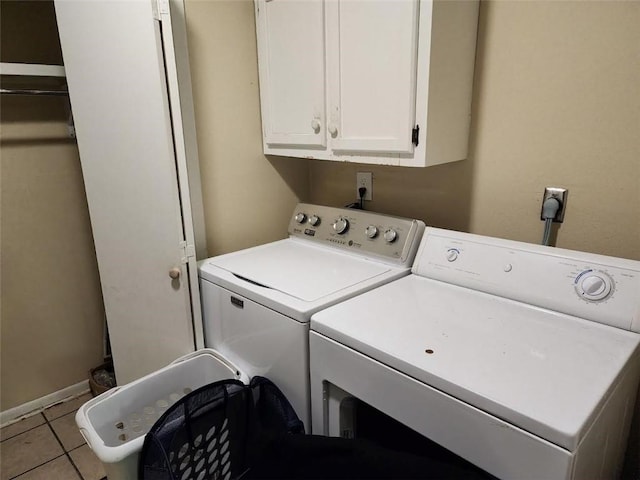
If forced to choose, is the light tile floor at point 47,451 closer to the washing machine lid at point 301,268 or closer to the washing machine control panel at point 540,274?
the washing machine lid at point 301,268

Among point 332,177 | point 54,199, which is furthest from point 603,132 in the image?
point 54,199

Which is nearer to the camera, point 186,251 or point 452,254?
point 452,254

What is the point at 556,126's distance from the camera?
53.3 inches

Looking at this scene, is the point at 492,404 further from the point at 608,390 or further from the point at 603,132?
the point at 603,132

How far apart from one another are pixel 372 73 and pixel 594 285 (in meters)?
0.93

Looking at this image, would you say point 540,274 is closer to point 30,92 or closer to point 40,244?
point 30,92

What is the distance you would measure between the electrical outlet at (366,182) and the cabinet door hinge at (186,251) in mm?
814

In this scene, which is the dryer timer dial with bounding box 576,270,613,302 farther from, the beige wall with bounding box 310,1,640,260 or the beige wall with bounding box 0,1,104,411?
the beige wall with bounding box 0,1,104,411

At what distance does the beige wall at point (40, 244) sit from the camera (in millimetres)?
1752

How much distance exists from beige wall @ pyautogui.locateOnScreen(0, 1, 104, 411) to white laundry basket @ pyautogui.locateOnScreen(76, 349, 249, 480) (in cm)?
86

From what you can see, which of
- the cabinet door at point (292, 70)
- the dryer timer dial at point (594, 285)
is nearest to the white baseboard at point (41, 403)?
the cabinet door at point (292, 70)

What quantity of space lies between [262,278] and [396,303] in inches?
19.0

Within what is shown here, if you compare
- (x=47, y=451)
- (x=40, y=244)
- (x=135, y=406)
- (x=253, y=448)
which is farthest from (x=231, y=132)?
(x=47, y=451)

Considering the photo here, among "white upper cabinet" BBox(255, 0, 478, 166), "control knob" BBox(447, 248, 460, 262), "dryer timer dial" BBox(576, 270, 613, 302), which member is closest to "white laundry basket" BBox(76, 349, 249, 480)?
"control knob" BBox(447, 248, 460, 262)
